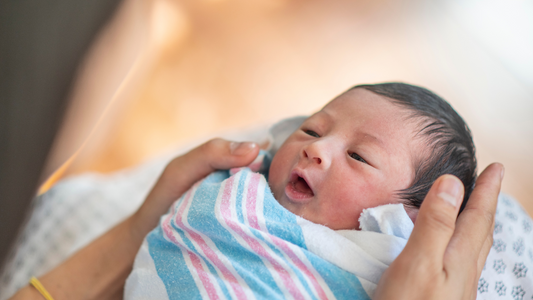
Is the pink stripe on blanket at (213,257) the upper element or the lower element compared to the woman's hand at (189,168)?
lower

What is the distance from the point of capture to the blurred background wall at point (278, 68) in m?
1.53

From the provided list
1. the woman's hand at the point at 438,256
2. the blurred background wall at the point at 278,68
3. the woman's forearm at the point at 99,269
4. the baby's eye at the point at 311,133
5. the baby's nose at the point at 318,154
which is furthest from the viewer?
the blurred background wall at the point at 278,68

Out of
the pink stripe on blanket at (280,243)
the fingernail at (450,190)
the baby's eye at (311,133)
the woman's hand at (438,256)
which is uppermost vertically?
the baby's eye at (311,133)

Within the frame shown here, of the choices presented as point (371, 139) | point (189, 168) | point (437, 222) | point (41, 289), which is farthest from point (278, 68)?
point (437, 222)

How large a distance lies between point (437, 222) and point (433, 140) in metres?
0.26

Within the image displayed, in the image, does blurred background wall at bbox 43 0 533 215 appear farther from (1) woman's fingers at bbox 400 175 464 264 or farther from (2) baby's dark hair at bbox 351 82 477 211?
(1) woman's fingers at bbox 400 175 464 264

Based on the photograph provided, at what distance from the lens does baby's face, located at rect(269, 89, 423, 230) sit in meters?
0.71

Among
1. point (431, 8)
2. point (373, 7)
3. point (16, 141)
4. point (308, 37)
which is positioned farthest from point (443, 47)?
point (16, 141)

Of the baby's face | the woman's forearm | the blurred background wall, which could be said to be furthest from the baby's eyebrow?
the blurred background wall

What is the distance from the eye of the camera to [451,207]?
0.57m

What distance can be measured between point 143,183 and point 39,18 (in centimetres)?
73

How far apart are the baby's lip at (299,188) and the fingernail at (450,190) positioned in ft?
0.76

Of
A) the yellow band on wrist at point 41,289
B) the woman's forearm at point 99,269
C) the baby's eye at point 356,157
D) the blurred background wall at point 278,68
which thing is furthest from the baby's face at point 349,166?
the blurred background wall at point 278,68

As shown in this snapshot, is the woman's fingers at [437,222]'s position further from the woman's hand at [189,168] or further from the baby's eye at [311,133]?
the woman's hand at [189,168]
